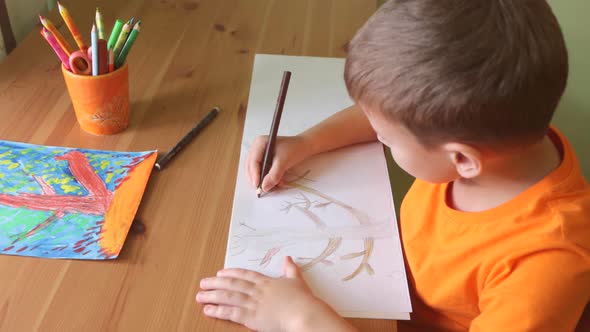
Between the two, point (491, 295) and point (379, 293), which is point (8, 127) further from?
point (491, 295)

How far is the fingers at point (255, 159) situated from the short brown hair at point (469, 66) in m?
0.23

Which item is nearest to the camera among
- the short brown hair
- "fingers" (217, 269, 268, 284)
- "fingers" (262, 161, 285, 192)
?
the short brown hair

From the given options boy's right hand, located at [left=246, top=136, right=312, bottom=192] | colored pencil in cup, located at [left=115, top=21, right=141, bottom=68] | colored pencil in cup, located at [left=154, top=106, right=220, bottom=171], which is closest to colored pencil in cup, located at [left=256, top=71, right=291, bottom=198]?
boy's right hand, located at [left=246, top=136, right=312, bottom=192]

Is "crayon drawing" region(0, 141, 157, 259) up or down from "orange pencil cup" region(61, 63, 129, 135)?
down

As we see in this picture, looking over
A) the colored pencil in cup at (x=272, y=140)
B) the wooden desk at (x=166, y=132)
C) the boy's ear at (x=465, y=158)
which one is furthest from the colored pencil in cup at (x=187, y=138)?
the boy's ear at (x=465, y=158)

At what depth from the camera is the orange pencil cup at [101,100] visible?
2.51 feet

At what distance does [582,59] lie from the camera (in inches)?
57.3

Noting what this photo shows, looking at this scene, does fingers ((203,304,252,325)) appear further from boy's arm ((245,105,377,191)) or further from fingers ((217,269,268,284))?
boy's arm ((245,105,377,191))

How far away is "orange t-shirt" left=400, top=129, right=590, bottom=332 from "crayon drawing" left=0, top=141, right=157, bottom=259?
1.18ft

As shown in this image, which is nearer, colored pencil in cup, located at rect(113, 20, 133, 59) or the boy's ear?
the boy's ear

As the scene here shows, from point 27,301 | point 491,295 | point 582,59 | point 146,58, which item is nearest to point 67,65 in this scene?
point 146,58

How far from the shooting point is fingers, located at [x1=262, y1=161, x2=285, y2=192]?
736 mm

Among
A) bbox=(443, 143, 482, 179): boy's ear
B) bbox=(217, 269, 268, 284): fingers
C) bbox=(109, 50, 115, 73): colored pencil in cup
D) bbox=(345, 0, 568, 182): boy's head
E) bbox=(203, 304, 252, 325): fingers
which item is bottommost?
bbox=(203, 304, 252, 325): fingers

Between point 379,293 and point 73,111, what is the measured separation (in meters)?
0.53
